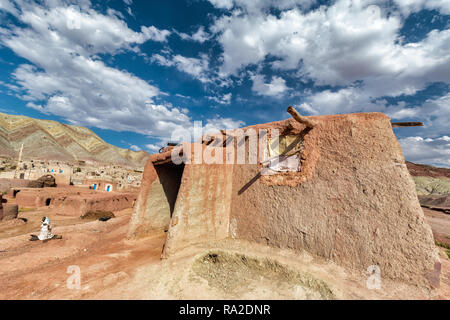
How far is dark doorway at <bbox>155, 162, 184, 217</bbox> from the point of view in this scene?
22.5 ft

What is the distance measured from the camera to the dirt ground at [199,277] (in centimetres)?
323

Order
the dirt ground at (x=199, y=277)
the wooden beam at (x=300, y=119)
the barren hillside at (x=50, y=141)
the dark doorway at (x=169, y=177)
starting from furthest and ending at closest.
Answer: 1. the barren hillside at (x=50, y=141)
2. the dark doorway at (x=169, y=177)
3. the wooden beam at (x=300, y=119)
4. the dirt ground at (x=199, y=277)

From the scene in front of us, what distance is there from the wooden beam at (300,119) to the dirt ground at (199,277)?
278 centimetres

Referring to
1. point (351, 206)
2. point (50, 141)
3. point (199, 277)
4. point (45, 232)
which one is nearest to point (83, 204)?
point (45, 232)

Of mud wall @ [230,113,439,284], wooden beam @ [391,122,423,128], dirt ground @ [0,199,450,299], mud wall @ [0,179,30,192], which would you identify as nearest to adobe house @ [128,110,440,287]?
mud wall @ [230,113,439,284]

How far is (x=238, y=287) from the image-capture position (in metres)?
3.72

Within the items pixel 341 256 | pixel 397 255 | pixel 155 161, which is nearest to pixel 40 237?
pixel 155 161

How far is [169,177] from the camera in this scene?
281 inches

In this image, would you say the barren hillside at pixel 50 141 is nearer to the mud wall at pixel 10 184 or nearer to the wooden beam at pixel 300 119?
the mud wall at pixel 10 184

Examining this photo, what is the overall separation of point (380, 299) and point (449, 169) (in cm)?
6519

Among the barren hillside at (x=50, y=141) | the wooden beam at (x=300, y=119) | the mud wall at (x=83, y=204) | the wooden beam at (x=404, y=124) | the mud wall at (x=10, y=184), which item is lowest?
the mud wall at (x=83, y=204)

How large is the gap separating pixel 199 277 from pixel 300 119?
151 inches

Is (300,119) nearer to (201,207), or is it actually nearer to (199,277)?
(201,207)

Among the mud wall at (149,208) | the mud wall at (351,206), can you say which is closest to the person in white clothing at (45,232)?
the mud wall at (149,208)
